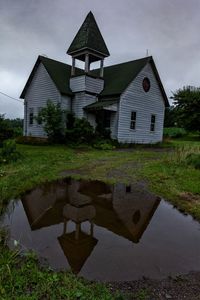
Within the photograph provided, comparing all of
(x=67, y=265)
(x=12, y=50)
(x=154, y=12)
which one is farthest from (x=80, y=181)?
(x=12, y=50)

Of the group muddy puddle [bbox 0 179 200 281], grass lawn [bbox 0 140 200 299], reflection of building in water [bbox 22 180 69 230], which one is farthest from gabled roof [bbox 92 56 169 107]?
muddy puddle [bbox 0 179 200 281]

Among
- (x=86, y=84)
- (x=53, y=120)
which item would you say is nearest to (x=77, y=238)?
(x=53, y=120)

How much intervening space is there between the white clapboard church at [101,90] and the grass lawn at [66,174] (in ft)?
24.4

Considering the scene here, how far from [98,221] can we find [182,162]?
259 inches

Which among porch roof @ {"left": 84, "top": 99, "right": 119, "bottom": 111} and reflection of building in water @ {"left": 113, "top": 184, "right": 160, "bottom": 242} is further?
porch roof @ {"left": 84, "top": 99, "right": 119, "bottom": 111}

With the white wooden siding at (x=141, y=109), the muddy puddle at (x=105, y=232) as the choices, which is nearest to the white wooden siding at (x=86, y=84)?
the white wooden siding at (x=141, y=109)

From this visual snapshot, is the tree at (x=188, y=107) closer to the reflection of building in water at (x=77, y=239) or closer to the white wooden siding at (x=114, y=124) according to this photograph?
the white wooden siding at (x=114, y=124)

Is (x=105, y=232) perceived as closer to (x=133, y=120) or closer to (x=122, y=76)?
(x=133, y=120)

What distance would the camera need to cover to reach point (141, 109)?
20.9 metres

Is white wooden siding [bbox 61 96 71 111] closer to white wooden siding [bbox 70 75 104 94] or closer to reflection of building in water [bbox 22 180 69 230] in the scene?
white wooden siding [bbox 70 75 104 94]

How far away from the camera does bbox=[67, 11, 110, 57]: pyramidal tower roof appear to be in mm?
19219

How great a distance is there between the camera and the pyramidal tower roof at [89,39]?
63.1 ft

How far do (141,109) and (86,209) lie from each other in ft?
52.2

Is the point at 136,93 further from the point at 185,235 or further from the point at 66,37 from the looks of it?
the point at 185,235
